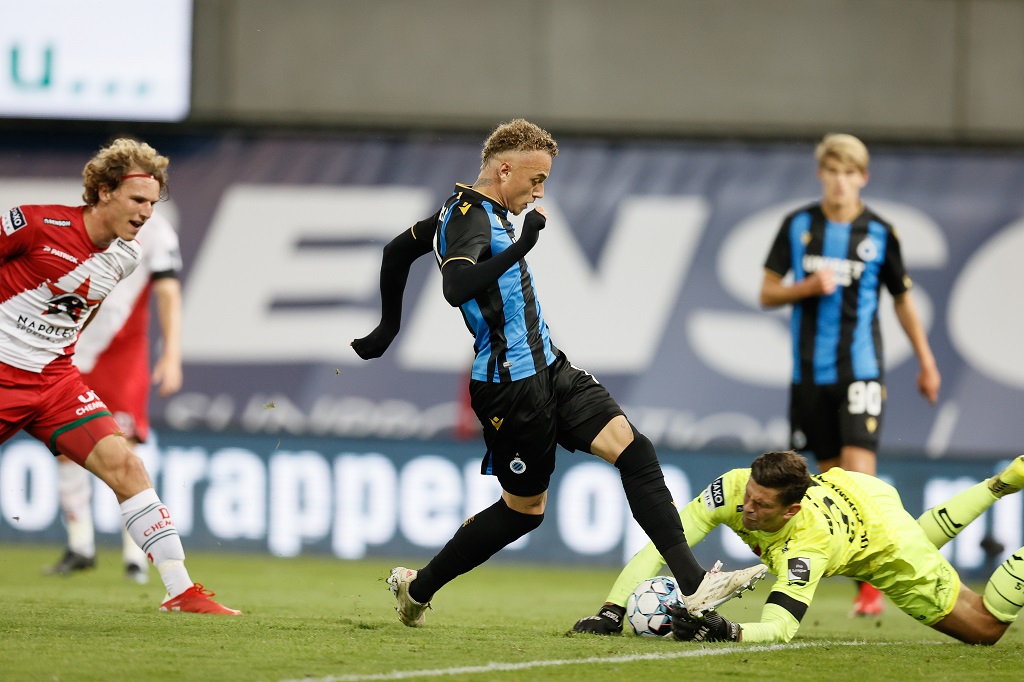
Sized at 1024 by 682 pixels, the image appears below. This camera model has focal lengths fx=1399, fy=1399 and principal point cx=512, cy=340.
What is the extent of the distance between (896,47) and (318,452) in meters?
6.97

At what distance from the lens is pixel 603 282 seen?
12.3 metres

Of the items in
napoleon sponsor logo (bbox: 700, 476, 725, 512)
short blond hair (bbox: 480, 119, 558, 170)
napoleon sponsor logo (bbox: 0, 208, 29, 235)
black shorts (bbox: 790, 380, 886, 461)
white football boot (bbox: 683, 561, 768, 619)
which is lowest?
white football boot (bbox: 683, 561, 768, 619)

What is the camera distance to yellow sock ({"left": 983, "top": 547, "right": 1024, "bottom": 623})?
558 cm

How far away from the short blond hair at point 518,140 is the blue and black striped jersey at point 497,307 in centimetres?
20

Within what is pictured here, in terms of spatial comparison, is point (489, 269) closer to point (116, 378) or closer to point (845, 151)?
point (845, 151)

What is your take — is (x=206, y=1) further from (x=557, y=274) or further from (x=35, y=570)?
(x=35, y=570)

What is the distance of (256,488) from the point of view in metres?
10.0

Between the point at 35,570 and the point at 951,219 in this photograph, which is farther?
the point at 951,219

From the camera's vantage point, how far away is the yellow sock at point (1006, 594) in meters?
5.58

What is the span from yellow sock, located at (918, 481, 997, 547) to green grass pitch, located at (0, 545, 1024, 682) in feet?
1.51

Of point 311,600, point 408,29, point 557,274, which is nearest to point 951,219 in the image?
point 557,274

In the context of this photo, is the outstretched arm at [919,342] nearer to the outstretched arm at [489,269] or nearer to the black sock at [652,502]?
the black sock at [652,502]

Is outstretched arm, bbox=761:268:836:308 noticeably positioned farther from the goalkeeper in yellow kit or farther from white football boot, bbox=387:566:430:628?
white football boot, bbox=387:566:430:628

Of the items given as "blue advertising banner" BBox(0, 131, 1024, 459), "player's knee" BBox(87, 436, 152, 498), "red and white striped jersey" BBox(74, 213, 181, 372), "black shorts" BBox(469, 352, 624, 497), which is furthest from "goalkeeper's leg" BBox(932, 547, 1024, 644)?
"blue advertising banner" BBox(0, 131, 1024, 459)
